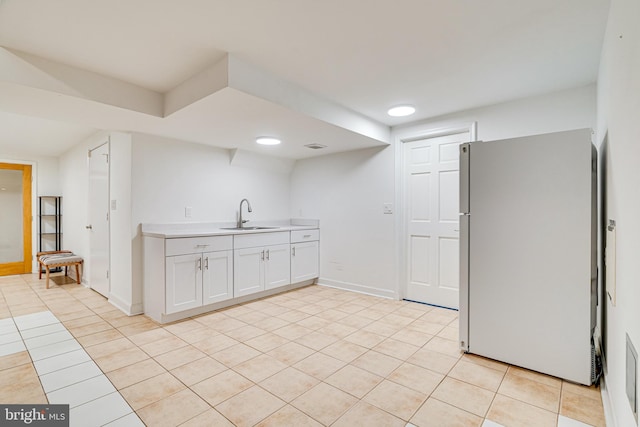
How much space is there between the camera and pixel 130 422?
5.30 feet

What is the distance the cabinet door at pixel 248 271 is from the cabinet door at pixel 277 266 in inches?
3.2

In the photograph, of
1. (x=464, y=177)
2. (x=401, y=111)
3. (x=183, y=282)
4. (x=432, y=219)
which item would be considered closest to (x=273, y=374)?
(x=183, y=282)

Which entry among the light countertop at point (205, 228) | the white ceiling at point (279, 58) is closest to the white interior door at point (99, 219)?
the light countertop at point (205, 228)

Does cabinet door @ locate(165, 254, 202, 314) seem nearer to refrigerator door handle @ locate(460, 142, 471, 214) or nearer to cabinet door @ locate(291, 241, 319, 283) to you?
cabinet door @ locate(291, 241, 319, 283)

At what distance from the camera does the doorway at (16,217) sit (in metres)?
5.38

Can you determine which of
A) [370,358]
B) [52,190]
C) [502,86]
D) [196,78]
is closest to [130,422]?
[370,358]

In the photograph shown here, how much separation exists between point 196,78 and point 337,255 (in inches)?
115

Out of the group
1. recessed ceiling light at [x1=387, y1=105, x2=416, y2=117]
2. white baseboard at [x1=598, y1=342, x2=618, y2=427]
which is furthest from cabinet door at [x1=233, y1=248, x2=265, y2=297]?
white baseboard at [x1=598, y1=342, x2=618, y2=427]

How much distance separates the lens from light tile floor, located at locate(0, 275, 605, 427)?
1690 millimetres

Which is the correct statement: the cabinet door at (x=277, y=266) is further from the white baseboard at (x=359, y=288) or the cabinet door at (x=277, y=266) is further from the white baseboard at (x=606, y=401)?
the white baseboard at (x=606, y=401)

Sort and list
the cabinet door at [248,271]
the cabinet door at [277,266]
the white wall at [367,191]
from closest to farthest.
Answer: the white wall at [367,191] → the cabinet door at [248,271] → the cabinet door at [277,266]

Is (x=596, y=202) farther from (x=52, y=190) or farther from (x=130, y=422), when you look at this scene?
(x=52, y=190)

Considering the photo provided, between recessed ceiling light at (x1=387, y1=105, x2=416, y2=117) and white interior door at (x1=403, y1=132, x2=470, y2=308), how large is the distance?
0.53 m

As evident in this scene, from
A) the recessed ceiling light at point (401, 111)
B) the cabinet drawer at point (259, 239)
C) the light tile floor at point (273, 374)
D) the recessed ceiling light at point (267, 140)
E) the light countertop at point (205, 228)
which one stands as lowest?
the light tile floor at point (273, 374)
